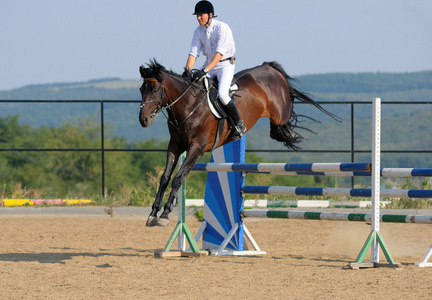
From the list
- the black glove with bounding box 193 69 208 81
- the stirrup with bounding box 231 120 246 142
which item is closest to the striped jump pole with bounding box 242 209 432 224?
the stirrup with bounding box 231 120 246 142

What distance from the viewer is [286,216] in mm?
7398

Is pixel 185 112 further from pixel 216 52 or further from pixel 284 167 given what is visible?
pixel 284 167

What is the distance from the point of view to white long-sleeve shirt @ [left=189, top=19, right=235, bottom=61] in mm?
7301

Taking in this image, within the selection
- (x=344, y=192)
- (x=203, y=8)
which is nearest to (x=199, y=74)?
(x=203, y=8)

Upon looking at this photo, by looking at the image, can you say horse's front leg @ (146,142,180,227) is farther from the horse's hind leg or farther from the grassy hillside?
the grassy hillside

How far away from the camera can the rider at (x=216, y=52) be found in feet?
23.9

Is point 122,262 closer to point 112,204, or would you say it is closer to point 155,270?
point 155,270

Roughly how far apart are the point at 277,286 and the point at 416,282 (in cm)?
123

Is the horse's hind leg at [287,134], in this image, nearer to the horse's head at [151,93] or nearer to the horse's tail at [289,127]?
the horse's tail at [289,127]

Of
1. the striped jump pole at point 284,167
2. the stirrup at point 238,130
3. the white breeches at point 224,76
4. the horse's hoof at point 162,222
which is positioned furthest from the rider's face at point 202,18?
the horse's hoof at point 162,222

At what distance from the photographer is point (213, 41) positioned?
741cm

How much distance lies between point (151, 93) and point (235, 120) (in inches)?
42.8

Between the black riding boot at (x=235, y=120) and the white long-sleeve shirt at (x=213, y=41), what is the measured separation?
1.90ft

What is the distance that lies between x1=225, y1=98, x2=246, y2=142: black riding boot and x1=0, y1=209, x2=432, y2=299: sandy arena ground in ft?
4.61
